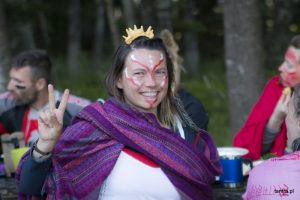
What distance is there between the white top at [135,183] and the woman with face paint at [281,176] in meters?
0.35

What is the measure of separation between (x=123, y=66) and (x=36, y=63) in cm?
151

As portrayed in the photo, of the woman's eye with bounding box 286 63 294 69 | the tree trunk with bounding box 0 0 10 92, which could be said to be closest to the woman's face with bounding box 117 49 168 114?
the woman's eye with bounding box 286 63 294 69

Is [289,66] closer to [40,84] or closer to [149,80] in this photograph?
[149,80]

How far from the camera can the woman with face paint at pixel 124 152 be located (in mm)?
2297

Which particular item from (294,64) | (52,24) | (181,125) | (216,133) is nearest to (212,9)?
(52,24)

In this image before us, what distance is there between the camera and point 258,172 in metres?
2.33

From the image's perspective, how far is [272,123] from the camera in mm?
3559

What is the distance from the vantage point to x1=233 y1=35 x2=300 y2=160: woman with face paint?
3.57 m

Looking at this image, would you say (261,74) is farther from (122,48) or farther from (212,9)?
(212,9)

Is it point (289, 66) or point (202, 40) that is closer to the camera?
point (289, 66)

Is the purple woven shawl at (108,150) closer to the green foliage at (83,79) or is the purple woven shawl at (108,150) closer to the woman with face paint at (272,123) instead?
the woman with face paint at (272,123)

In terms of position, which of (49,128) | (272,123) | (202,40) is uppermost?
(202,40)

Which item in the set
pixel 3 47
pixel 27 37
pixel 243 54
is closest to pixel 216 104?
pixel 243 54

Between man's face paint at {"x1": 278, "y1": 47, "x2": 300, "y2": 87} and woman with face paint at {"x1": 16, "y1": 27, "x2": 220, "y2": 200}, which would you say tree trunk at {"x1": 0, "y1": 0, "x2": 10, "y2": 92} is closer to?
man's face paint at {"x1": 278, "y1": 47, "x2": 300, "y2": 87}
